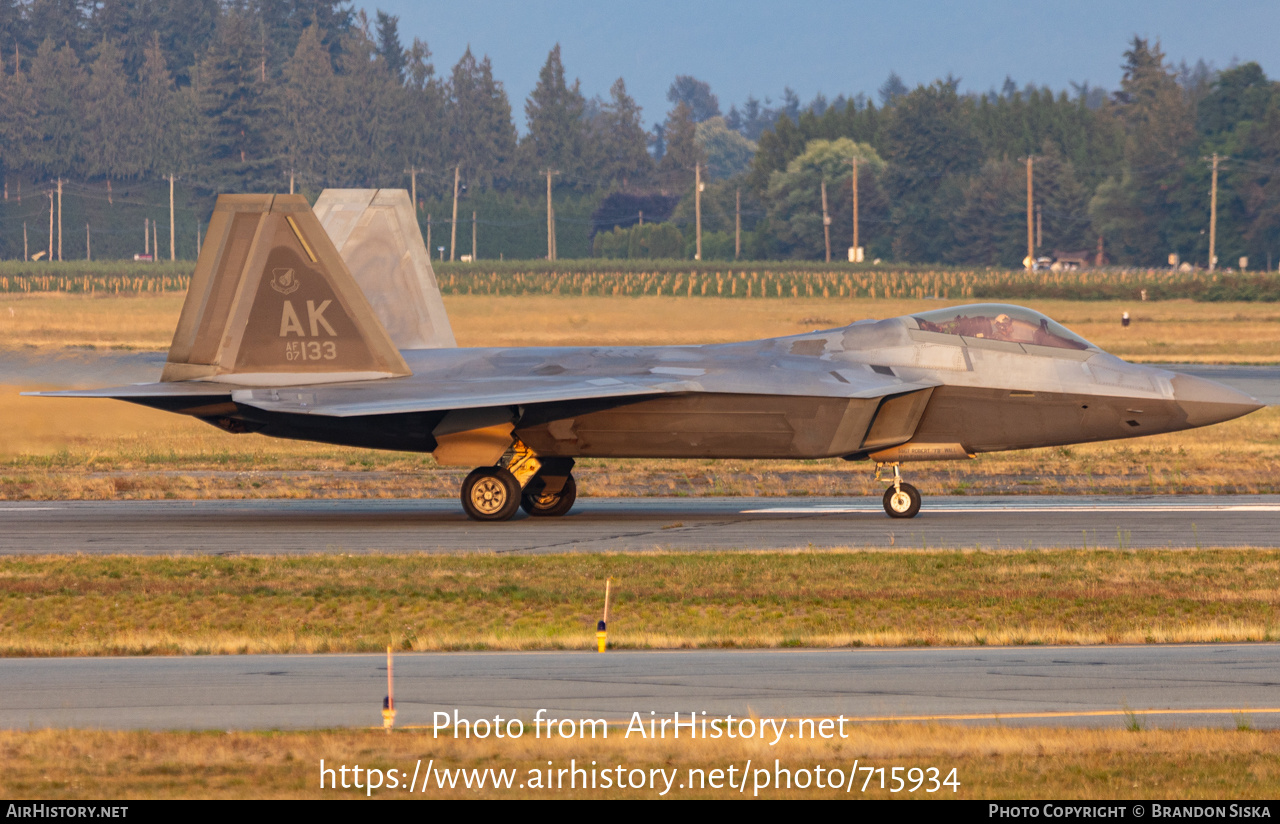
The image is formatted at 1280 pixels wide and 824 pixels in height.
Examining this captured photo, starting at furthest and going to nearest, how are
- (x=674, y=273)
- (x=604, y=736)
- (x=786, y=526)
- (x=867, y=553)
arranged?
(x=674, y=273), (x=786, y=526), (x=867, y=553), (x=604, y=736)

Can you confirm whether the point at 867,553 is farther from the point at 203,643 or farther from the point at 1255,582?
the point at 203,643

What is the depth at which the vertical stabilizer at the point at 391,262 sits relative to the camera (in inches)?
917

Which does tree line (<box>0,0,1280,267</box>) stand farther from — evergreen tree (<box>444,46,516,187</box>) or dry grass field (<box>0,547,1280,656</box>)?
dry grass field (<box>0,547,1280,656</box>)

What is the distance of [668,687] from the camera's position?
34.6 ft

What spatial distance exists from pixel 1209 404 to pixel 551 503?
959 centimetres

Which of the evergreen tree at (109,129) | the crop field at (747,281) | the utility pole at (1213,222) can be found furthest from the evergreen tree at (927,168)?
the evergreen tree at (109,129)

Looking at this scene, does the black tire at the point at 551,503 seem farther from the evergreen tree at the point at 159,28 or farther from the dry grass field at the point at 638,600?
the evergreen tree at the point at 159,28

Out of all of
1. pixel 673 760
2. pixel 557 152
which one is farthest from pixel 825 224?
pixel 673 760

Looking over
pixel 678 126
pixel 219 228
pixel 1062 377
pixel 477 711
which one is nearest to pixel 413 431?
pixel 219 228

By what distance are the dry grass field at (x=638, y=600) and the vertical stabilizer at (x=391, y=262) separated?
6.94m

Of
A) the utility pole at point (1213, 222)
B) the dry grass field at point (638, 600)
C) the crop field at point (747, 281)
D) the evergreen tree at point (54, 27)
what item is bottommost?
the dry grass field at point (638, 600)

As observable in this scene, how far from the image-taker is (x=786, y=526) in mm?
19953

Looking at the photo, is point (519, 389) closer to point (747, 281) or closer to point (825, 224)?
point (747, 281)

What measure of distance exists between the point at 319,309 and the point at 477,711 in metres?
11.9
